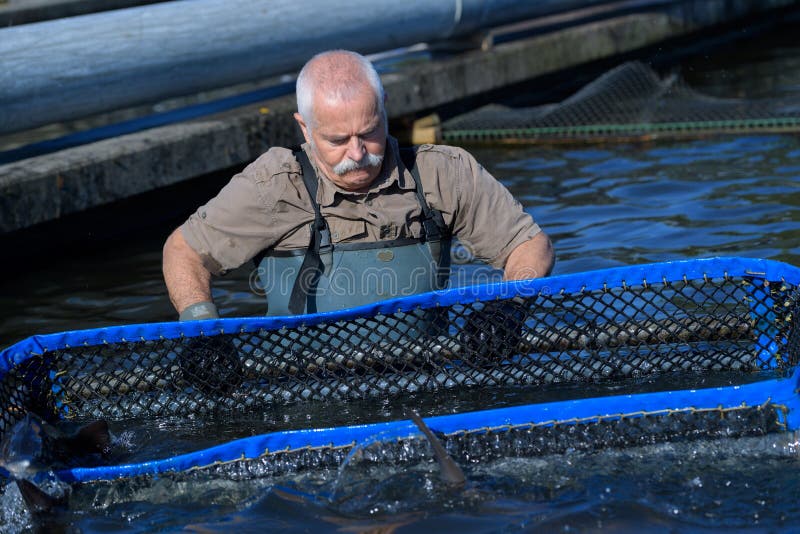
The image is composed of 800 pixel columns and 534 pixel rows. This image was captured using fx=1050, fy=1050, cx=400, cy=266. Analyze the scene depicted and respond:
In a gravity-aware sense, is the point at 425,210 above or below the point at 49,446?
above

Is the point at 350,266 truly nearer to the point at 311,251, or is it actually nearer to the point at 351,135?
the point at 311,251

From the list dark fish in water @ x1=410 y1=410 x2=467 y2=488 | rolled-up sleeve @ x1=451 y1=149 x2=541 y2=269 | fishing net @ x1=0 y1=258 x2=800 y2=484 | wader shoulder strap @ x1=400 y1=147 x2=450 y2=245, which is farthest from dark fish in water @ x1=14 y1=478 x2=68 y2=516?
rolled-up sleeve @ x1=451 y1=149 x2=541 y2=269

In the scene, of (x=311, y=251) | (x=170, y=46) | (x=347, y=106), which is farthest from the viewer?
(x=170, y=46)

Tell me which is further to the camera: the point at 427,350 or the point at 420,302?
the point at 427,350

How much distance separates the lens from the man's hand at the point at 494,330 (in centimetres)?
415

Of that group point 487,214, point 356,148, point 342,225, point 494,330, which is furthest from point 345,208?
point 494,330

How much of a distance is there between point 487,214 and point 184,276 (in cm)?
140

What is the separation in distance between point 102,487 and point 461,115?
7.02 metres

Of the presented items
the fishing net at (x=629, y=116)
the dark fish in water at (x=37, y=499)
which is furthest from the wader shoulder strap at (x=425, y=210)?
the fishing net at (x=629, y=116)

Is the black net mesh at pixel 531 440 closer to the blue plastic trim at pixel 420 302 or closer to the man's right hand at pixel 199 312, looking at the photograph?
the blue plastic trim at pixel 420 302

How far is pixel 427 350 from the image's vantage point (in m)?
4.21

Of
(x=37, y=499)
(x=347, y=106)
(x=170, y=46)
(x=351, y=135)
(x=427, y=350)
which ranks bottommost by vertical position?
(x=37, y=499)

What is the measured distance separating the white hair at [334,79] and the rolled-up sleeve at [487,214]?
462 mm

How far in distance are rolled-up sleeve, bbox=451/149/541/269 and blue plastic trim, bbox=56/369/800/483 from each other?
126 centimetres
